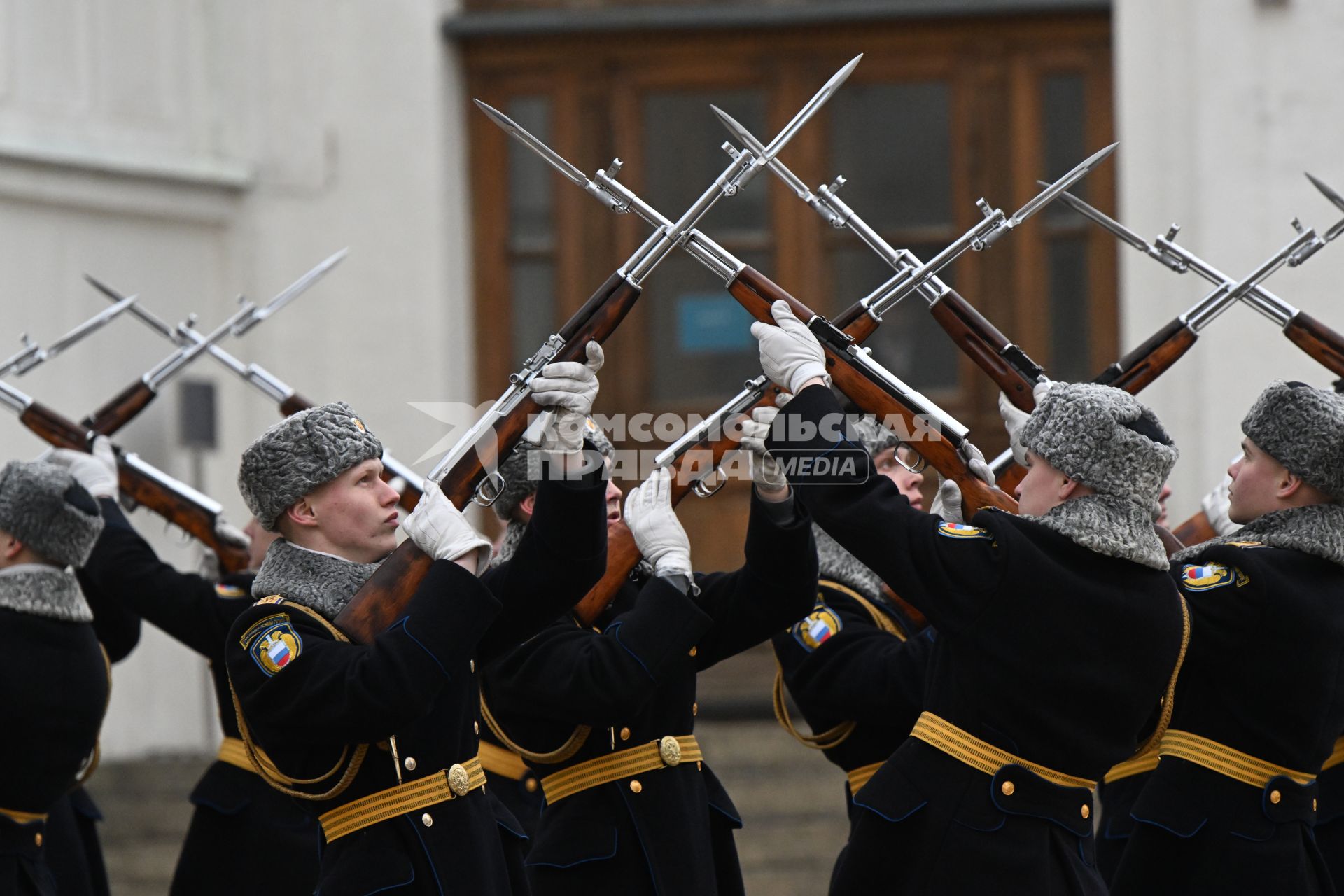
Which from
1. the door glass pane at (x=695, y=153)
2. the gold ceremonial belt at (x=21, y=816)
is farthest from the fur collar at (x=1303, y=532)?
the door glass pane at (x=695, y=153)

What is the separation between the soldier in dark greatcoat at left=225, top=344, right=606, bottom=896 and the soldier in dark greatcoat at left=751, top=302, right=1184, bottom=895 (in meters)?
0.54

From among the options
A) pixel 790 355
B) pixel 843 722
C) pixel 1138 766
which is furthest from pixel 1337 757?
pixel 790 355

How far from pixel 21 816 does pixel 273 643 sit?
5.31ft

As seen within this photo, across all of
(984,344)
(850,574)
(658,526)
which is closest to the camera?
(658,526)

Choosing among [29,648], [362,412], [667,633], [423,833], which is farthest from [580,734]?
[362,412]

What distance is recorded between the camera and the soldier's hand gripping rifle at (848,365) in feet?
13.4

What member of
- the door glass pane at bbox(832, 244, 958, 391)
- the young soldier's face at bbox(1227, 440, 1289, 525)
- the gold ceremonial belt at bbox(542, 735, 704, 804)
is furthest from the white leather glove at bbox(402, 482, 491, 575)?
the door glass pane at bbox(832, 244, 958, 391)

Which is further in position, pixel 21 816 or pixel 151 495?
pixel 151 495

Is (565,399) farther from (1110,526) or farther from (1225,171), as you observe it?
(1225,171)

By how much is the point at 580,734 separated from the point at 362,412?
18.3ft

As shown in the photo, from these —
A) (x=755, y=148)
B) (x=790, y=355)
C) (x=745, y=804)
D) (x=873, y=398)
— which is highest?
(x=755, y=148)

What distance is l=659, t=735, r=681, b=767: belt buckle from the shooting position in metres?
4.23

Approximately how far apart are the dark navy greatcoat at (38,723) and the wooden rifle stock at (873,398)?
2052mm

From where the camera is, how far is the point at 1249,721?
4031 millimetres
